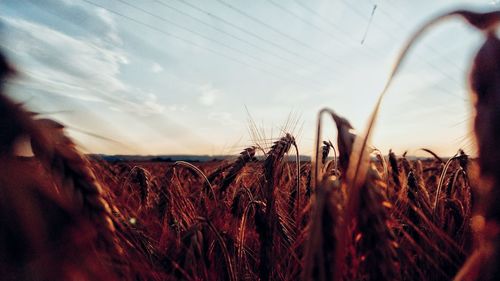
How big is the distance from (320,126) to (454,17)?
473 mm

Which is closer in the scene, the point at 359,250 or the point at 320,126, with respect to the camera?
the point at 359,250

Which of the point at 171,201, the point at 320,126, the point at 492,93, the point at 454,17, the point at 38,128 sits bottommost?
the point at 171,201

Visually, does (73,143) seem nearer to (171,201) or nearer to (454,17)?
(454,17)

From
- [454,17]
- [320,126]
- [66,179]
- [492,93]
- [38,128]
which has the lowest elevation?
[66,179]

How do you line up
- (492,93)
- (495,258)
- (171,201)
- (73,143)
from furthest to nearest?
(171,201), (73,143), (492,93), (495,258)

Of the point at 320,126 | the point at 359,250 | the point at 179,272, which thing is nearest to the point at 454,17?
the point at 320,126

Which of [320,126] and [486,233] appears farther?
[320,126]

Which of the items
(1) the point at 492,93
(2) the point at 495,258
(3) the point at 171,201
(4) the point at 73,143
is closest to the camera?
(2) the point at 495,258

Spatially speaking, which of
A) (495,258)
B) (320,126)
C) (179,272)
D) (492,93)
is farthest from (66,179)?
(492,93)

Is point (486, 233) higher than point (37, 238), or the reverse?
point (486, 233)

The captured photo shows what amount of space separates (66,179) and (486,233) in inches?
44.3

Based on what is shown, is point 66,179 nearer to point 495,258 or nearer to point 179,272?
point 179,272

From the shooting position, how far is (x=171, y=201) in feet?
7.56

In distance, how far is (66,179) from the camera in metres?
0.87
